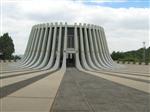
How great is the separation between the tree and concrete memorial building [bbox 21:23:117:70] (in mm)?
26674

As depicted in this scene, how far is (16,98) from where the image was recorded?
1034cm

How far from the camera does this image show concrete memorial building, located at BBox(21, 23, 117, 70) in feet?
165

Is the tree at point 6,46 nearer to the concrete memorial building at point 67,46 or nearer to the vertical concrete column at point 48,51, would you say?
the concrete memorial building at point 67,46

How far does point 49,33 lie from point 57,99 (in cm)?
4339

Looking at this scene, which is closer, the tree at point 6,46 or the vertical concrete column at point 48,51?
the vertical concrete column at point 48,51

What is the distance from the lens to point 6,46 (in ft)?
268

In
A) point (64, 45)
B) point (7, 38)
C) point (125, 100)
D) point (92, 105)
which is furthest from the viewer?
point (7, 38)

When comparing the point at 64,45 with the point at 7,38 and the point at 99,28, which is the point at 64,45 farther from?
the point at 7,38

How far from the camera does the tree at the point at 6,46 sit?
8112 cm

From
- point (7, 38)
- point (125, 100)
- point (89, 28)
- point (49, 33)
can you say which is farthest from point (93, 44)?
point (125, 100)

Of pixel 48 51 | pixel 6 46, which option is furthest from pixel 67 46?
pixel 6 46

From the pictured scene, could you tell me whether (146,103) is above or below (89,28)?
below

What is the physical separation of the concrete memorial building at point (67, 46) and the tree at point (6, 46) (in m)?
26.7

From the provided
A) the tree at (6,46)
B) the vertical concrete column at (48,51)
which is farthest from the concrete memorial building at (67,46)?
the tree at (6,46)
